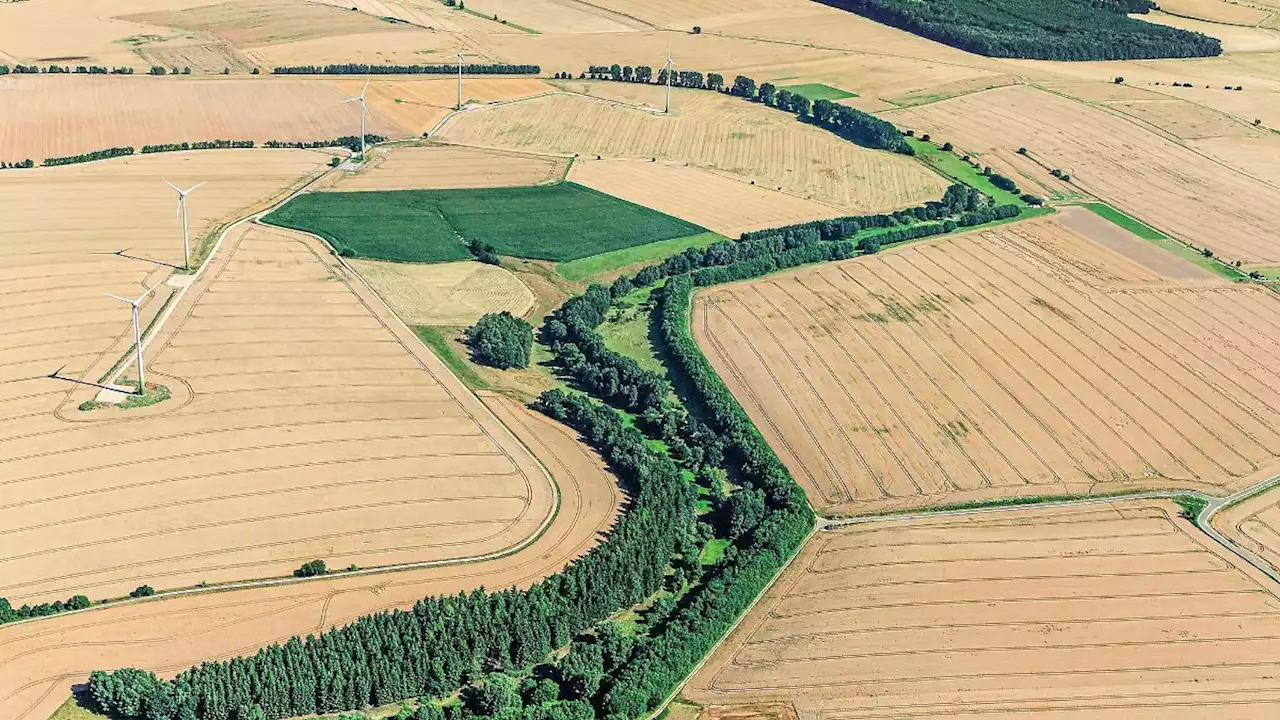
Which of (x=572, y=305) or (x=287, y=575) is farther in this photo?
(x=572, y=305)

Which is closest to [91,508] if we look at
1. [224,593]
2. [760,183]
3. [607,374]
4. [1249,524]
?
[224,593]

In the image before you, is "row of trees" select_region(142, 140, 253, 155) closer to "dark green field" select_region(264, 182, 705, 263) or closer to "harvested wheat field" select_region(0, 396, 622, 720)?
"dark green field" select_region(264, 182, 705, 263)

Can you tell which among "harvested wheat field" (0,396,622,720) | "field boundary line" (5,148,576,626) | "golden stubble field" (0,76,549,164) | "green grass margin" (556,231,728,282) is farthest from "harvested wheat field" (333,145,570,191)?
"harvested wheat field" (0,396,622,720)

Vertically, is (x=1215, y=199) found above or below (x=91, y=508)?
above

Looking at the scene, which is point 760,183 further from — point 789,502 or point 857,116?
point 789,502

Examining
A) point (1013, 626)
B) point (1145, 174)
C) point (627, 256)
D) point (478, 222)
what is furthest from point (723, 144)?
point (1013, 626)

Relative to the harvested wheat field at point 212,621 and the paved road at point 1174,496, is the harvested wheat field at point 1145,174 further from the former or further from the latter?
the harvested wheat field at point 212,621

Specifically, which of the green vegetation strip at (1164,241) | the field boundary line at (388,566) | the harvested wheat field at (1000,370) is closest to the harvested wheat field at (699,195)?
the harvested wheat field at (1000,370)

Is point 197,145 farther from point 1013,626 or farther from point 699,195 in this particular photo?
point 1013,626
